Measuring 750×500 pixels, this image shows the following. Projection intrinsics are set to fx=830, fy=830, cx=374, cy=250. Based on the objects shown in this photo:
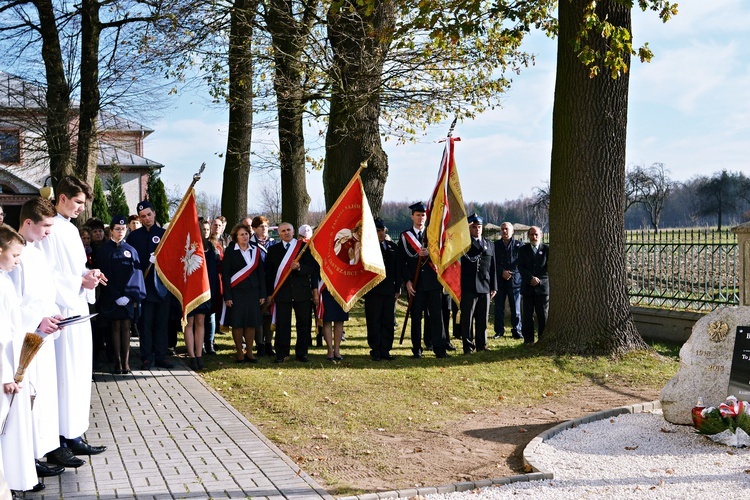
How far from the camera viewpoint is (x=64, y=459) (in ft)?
22.0

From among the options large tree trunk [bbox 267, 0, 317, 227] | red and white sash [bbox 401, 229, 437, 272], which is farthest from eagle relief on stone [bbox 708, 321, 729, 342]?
large tree trunk [bbox 267, 0, 317, 227]

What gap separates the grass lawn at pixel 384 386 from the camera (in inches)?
321

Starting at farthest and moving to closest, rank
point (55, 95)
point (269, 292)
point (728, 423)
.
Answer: point (55, 95), point (269, 292), point (728, 423)

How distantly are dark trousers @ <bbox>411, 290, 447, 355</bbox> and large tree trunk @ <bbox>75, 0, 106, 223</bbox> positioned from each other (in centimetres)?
1104

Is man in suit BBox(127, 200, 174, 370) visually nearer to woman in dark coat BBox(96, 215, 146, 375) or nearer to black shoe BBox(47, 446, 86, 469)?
woman in dark coat BBox(96, 215, 146, 375)

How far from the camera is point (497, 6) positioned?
12.6m

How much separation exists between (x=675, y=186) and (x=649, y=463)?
5136 centimetres

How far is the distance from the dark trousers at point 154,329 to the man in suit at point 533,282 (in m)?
6.06

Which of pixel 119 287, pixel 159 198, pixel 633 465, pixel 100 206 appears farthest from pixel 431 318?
pixel 159 198

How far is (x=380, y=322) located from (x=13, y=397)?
7239 millimetres

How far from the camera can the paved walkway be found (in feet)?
19.9

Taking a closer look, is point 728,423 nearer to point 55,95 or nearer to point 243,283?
point 243,283

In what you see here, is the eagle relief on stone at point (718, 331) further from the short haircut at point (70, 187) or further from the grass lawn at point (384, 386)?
the short haircut at point (70, 187)

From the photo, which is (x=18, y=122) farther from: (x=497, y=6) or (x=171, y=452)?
(x=171, y=452)
